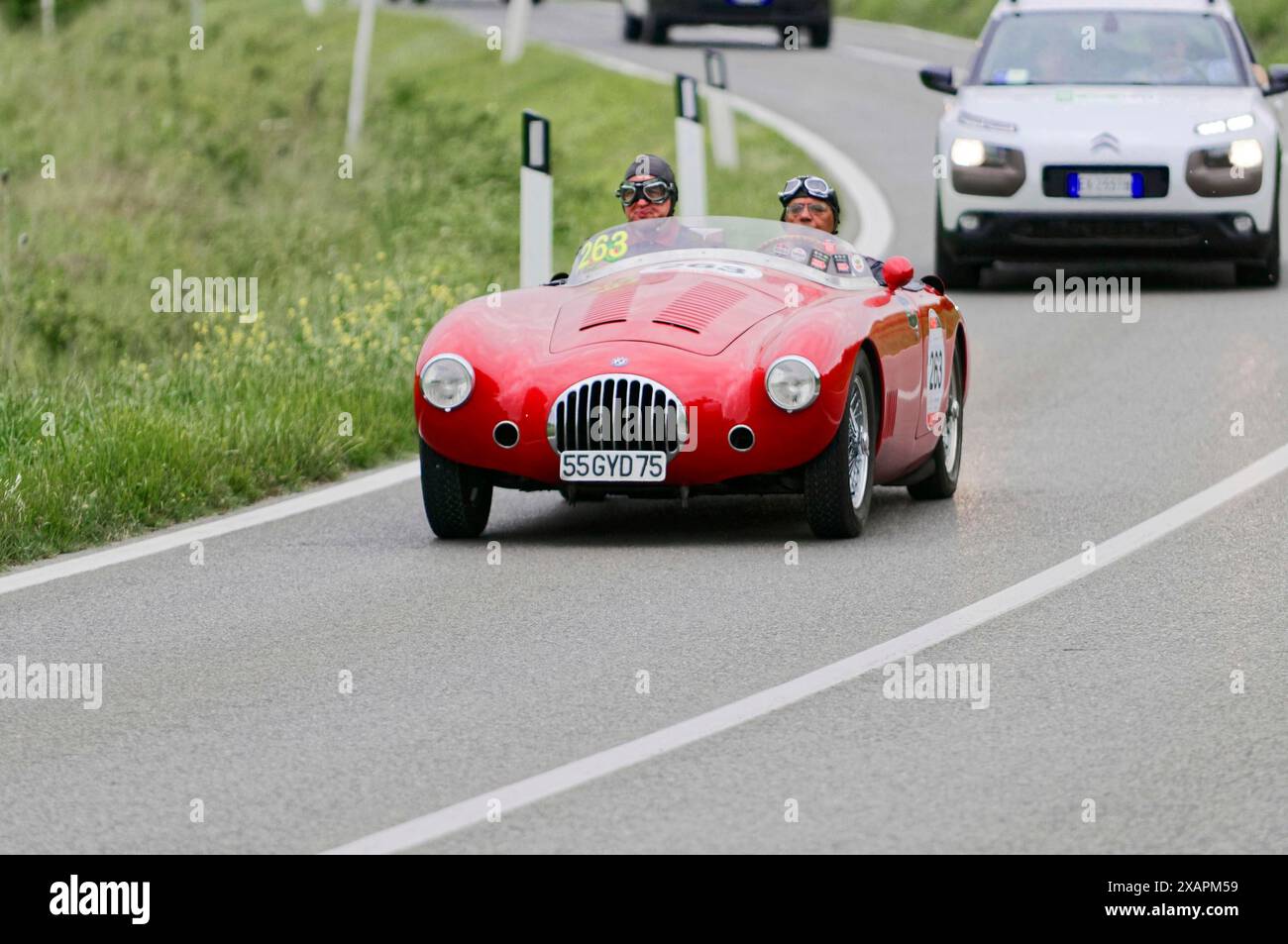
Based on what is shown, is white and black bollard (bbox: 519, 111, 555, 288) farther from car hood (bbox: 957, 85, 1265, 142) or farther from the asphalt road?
car hood (bbox: 957, 85, 1265, 142)

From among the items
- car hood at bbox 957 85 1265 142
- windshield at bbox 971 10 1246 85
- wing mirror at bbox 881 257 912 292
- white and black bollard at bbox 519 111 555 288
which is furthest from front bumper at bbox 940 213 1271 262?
wing mirror at bbox 881 257 912 292

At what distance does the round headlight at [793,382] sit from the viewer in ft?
31.8

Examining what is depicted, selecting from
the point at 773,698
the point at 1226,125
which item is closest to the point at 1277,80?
the point at 1226,125

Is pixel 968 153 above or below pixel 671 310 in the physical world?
below

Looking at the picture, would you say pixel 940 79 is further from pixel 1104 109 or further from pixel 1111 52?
pixel 1104 109

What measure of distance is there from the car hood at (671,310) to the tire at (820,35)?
3058 centimetres

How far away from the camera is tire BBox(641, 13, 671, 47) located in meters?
40.0

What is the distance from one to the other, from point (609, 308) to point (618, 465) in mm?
731

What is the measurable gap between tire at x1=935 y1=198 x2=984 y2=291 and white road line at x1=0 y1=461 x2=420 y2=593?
6823 mm

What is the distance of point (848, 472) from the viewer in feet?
32.8

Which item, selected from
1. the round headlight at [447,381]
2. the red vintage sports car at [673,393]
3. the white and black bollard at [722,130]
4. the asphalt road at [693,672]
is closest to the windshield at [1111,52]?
the white and black bollard at [722,130]

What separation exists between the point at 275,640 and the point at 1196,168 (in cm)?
1067

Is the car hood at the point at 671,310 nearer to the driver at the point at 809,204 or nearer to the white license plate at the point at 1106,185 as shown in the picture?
the driver at the point at 809,204
